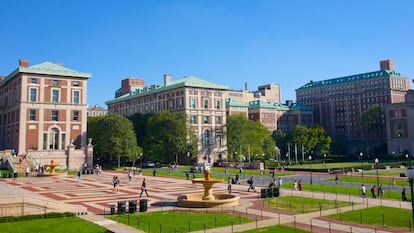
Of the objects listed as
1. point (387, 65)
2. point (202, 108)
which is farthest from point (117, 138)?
point (387, 65)

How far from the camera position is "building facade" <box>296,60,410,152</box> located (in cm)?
16438

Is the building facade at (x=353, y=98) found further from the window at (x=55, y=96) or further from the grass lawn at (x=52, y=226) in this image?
the grass lawn at (x=52, y=226)

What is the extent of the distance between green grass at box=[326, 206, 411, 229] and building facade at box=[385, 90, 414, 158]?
101817 millimetres

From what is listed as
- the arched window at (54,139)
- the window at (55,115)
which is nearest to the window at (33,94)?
the window at (55,115)

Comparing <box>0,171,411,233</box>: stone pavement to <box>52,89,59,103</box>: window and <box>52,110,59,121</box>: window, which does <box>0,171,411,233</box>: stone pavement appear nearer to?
<box>52,110,59,121</box>: window

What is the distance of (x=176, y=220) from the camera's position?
971 inches

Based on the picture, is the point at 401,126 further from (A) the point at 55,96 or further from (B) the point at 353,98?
(A) the point at 55,96

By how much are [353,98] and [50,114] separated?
138224 millimetres

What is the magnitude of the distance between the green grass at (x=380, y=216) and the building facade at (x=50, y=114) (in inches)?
2508

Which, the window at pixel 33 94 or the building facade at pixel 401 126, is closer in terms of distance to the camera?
the window at pixel 33 94

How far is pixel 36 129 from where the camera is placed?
3103 inches

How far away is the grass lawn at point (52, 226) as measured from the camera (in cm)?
2139

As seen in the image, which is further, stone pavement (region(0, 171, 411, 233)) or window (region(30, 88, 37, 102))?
window (region(30, 88, 37, 102))

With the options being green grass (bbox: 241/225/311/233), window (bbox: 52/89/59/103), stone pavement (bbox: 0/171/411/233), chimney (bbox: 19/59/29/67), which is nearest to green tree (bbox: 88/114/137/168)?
window (bbox: 52/89/59/103)
